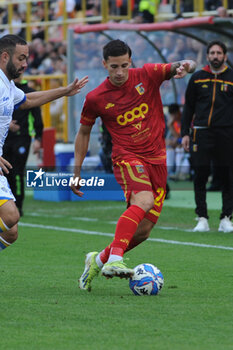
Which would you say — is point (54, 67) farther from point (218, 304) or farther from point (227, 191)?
point (218, 304)

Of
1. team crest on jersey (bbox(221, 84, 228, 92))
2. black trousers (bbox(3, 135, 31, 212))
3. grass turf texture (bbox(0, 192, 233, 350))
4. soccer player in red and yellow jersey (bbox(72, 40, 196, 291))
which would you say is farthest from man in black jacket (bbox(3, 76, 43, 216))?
soccer player in red and yellow jersey (bbox(72, 40, 196, 291))

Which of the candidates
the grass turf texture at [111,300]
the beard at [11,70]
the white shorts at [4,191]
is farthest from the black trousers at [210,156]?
the white shorts at [4,191]

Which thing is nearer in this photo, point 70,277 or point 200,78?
point 70,277

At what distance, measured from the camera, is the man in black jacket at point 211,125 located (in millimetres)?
11812

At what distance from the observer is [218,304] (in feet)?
21.5

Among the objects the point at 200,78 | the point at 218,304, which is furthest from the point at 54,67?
the point at 218,304

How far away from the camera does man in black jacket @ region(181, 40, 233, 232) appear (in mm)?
11812

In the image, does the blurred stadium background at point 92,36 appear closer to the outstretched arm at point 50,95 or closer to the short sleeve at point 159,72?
the short sleeve at point 159,72

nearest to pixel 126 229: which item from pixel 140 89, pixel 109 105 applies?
pixel 109 105

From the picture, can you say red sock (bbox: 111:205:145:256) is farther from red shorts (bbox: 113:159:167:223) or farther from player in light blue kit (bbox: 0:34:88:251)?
player in light blue kit (bbox: 0:34:88:251)

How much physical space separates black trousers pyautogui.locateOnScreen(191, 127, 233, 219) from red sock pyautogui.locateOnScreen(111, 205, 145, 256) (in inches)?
193

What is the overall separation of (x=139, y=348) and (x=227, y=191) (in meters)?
7.09

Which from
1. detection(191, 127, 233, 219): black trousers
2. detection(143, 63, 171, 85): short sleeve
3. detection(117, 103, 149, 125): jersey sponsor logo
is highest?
detection(143, 63, 171, 85): short sleeve

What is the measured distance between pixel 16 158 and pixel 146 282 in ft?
24.4
